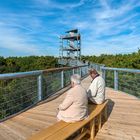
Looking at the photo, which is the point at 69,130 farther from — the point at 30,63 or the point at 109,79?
the point at 30,63

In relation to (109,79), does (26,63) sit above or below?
above

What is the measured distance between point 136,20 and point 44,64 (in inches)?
1101

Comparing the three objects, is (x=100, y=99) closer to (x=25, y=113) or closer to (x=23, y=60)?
(x=25, y=113)

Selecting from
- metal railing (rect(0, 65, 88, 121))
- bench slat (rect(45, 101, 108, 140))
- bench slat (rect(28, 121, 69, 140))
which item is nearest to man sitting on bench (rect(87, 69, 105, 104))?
bench slat (rect(45, 101, 108, 140))

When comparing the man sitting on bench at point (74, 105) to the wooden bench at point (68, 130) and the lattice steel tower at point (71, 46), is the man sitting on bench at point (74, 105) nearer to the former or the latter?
the wooden bench at point (68, 130)

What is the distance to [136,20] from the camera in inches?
1154

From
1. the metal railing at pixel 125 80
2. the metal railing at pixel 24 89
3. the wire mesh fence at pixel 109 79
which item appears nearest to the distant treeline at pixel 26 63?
the wire mesh fence at pixel 109 79

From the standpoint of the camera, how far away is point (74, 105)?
4570 millimetres

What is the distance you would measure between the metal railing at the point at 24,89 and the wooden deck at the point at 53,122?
17.4 inches

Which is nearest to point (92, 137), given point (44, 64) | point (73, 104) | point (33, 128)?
point (73, 104)

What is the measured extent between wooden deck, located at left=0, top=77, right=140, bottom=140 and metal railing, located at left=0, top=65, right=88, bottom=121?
0.44m

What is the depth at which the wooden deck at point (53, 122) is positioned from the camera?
4.94 metres

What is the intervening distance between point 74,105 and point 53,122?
4.48 ft

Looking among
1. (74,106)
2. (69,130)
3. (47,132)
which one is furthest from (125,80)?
(47,132)
